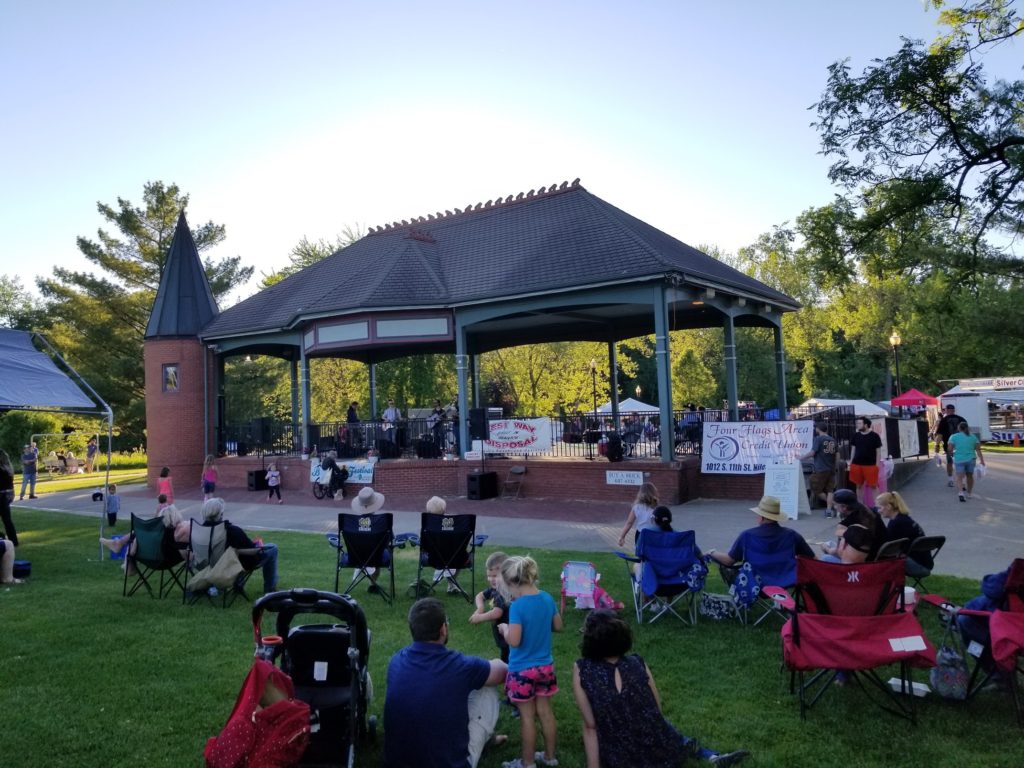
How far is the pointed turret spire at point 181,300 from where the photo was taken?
2367 centimetres

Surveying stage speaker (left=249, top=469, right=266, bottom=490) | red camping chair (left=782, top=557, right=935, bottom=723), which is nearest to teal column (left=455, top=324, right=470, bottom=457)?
stage speaker (left=249, top=469, right=266, bottom=490)

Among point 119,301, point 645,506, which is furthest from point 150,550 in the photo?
point 119,301

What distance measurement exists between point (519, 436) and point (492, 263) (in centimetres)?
524

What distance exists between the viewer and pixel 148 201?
35750 mm

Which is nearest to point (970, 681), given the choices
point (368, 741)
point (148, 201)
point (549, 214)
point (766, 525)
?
point (766, 525)

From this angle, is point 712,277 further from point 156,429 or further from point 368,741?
point 156,429

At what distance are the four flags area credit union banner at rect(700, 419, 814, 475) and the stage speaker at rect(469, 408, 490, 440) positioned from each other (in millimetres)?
5182

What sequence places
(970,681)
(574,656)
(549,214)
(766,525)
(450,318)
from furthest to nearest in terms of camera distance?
(549,214)
(450,318)
(766,525)
(574,656)
(970,681)

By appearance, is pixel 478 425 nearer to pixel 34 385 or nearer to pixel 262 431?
pixel 262 431

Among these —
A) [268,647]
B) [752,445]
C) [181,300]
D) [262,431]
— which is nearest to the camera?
[268,647]

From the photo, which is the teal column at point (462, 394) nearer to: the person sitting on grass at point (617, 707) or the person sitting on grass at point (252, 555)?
the person sitting on grass at point (252, 555)

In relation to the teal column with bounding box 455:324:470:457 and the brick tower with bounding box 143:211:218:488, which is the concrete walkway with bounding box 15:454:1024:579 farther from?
the brick tower with bounding box 143:211:218:488

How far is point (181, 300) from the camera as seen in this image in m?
24.1

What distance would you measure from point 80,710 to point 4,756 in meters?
0.67
